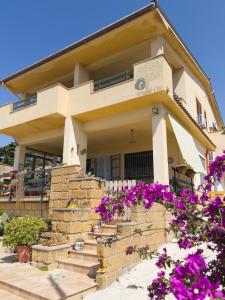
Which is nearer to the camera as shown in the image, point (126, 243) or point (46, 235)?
A: point (126, 243)

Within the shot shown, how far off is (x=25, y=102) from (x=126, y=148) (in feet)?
22.7

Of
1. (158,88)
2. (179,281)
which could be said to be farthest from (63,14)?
(179,281)

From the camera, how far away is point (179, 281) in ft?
6.83

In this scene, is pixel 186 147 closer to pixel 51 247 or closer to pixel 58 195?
pixel 58 195

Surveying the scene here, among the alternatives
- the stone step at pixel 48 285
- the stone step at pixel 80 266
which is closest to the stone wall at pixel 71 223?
the stone step at pixel 80 266

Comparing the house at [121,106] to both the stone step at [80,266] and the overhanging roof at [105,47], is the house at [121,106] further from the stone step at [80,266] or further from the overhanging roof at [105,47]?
the stone step at [80,266]

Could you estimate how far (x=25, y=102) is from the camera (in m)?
15.4

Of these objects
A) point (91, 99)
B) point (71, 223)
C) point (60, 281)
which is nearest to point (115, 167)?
point (91, 99)

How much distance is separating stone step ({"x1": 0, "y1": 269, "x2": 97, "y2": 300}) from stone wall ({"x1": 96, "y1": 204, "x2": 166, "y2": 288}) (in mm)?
441

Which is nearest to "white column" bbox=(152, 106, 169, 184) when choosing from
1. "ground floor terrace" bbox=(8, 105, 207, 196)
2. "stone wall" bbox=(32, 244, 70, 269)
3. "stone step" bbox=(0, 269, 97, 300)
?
"ground floor terrace" bbox=(8, 105, 207, 196)

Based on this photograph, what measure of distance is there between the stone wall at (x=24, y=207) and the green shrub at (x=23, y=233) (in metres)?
2.91

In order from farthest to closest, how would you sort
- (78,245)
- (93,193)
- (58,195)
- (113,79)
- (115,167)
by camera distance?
(115,167), (113,79), (58,195), (93,193), (78,245)

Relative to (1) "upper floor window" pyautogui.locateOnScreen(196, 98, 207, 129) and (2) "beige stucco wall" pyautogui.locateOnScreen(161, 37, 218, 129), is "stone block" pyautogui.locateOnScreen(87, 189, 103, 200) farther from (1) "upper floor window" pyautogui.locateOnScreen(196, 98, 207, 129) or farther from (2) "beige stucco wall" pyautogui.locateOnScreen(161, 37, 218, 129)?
(1) "upper floor window" pyautogui.locateOnScreen(196, 98, 207, 129)

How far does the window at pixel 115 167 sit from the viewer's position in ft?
53.5
